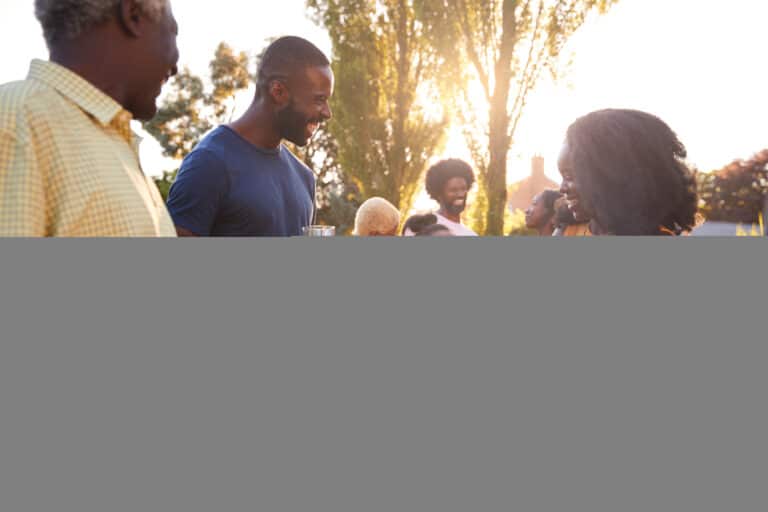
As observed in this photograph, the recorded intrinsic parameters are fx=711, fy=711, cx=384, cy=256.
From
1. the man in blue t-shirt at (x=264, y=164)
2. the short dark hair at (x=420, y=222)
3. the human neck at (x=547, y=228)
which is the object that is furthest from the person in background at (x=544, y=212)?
the man in blue t-shirt at (x=264, y=164)

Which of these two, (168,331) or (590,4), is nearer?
(168,331)

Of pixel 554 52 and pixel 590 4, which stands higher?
pixel 590 4

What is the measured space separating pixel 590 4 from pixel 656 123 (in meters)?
12.7

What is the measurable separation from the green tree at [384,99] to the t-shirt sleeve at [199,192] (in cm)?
1450

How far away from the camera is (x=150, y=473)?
685mm

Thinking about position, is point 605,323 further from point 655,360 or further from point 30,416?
point 30,416

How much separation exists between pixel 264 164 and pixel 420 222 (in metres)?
1.88

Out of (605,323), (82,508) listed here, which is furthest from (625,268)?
(82,508)

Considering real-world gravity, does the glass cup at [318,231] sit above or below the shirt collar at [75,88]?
below

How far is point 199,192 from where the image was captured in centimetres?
226

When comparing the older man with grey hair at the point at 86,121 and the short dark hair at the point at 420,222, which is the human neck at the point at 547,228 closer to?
the short dark hair at the point at 420,222

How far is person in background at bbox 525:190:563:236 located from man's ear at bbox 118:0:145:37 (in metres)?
3.56

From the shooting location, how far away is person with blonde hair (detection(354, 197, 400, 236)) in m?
3.90

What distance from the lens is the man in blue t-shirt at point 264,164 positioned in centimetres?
228
